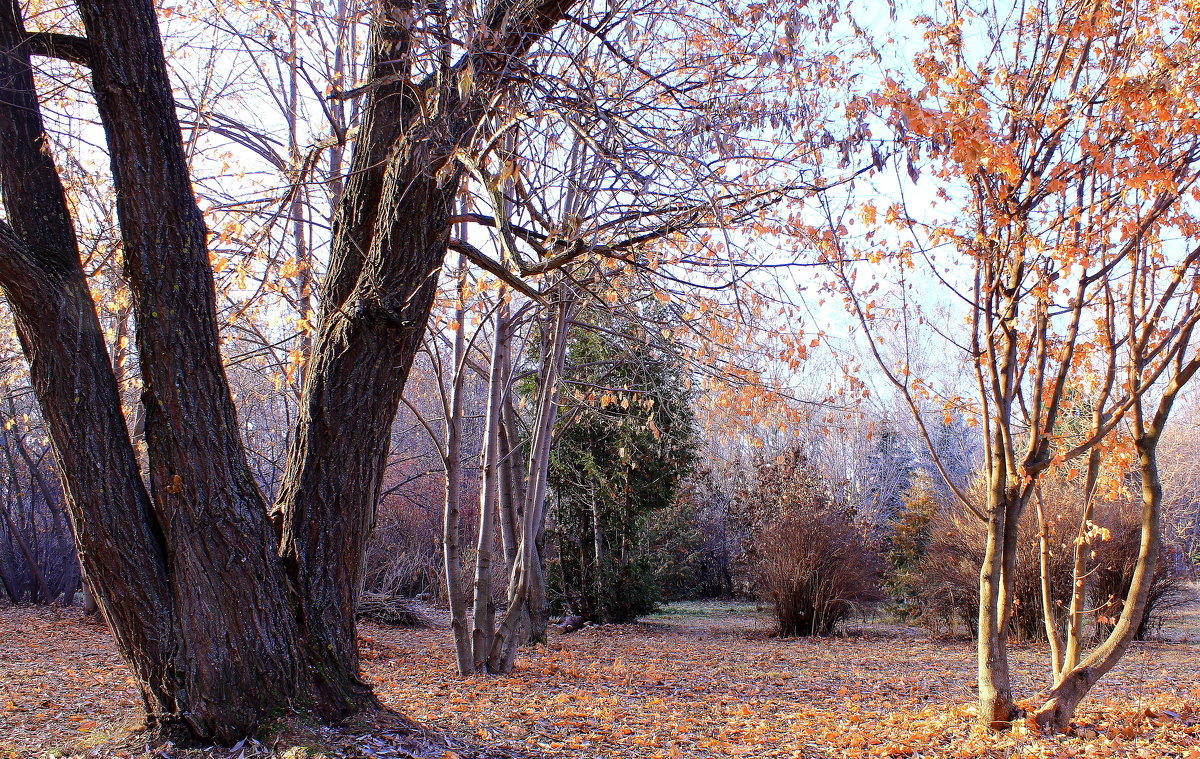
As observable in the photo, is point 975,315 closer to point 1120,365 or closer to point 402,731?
point 1120,365

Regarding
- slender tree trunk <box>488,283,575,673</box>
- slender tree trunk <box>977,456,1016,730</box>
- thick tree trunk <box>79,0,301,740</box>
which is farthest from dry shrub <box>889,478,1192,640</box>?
thick tree trunk <box>79,0,301,740</box>

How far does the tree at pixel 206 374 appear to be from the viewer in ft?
10.2

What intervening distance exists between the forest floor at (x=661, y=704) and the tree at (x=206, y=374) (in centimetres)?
39

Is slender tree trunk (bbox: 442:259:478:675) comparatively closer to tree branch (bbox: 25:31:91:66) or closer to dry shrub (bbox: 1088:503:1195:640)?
tree branch (bbox: 25:31:91:66)

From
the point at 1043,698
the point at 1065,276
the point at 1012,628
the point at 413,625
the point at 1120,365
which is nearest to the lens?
the point at 1065,276

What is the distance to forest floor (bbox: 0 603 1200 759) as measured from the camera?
3.69 m

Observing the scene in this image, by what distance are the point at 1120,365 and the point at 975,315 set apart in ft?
3.78

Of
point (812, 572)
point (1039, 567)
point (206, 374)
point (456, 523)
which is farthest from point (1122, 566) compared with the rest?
point (206, 374)

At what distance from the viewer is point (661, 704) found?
5.39 m

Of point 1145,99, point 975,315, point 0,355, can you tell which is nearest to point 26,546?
point 0,355

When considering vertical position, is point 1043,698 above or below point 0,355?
below

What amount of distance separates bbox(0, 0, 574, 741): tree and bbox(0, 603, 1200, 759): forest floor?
395 mm

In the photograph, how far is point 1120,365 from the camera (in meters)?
4.76

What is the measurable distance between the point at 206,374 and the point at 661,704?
145 inches
